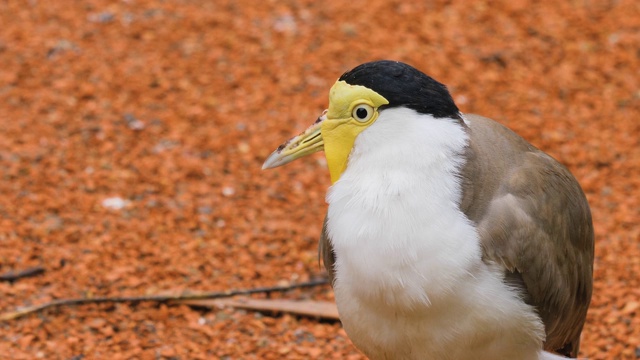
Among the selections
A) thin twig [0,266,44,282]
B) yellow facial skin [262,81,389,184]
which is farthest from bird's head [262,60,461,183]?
thin twig [0,266,44,282]

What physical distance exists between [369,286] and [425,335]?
0.90ft

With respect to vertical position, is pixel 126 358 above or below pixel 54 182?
below

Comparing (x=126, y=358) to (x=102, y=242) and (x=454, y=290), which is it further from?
(x=454, y=290)

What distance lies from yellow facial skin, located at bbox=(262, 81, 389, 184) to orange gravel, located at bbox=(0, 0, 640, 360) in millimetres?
1239

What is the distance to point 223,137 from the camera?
593 cm

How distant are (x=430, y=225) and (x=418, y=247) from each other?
8 centimetres

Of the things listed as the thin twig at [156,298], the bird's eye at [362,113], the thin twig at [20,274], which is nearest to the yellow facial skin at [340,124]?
the bird's eye at [362,113]

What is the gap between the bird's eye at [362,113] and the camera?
324 centimetres

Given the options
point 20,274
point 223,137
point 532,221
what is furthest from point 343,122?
point 223,137

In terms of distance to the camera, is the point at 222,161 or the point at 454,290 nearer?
the point at 454,290

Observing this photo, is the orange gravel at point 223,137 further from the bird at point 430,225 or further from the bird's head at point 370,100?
the bird's head at point 370,100

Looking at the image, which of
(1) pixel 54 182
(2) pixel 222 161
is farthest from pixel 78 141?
(2) pixel 222 161

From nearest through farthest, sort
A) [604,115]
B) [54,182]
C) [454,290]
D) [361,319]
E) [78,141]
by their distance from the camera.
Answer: [454,290], [361,319], [54,182], [78,141], [604,115]

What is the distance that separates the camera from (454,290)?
3160mm
